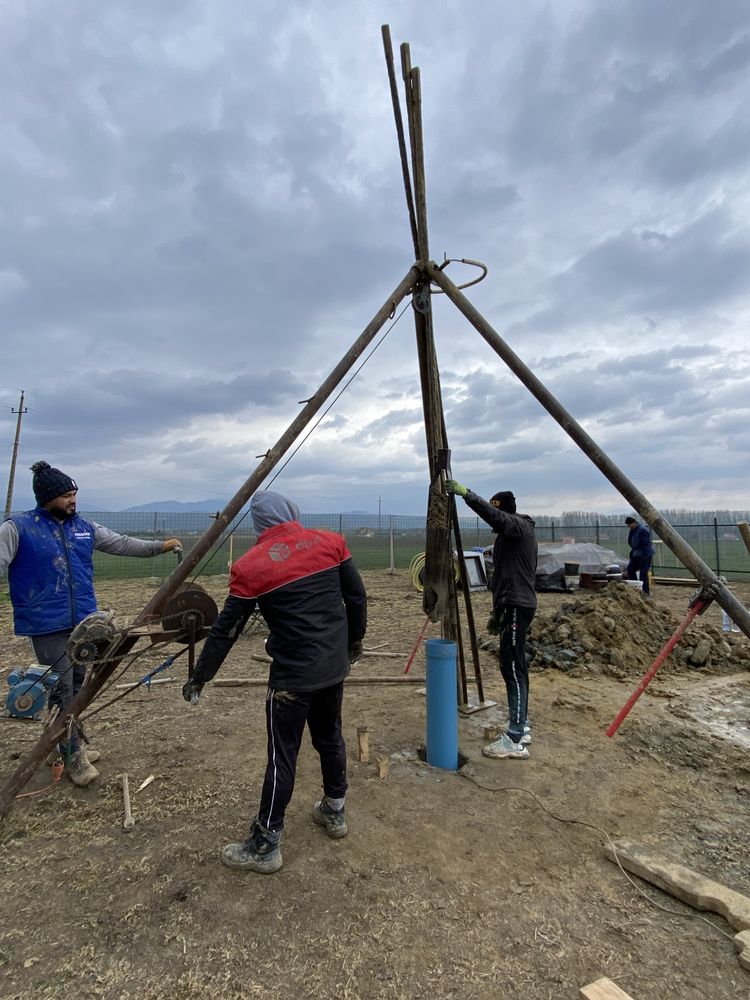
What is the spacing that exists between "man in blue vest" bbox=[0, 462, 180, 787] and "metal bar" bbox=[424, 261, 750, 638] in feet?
11.0

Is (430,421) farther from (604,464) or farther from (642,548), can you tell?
(642,548)

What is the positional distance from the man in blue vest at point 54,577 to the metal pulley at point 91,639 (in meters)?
0.25

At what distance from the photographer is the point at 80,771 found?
4.07 meters

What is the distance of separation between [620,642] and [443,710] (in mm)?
4338

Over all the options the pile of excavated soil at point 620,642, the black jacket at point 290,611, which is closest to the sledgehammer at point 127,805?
the black jacket at point 290,611

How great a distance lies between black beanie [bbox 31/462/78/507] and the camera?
3.83m

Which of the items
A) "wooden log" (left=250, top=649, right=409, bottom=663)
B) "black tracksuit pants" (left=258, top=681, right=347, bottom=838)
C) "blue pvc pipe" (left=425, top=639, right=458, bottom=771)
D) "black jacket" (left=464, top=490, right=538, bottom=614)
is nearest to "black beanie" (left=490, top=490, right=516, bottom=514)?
"black jacket" (left=464, top=490, right=538, bottom=614)

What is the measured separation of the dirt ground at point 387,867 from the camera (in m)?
→ 2.40

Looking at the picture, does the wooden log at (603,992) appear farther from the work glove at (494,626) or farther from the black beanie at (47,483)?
the black beanie at (47,483)

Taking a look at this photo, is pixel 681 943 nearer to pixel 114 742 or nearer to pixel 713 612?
pixel 114 742

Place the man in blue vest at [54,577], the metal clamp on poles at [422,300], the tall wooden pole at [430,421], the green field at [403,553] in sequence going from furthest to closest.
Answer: the green field at [403,553] → the metal clamp on poles at [422,300] → the tall wooden pole at [430,421] → the man in blue vest at [54,577]

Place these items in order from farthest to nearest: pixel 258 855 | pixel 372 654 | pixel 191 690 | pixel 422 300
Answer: pixel 372 654, pixel 422 300, pixel 191 690, pixel 258 855

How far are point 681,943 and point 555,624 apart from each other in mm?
5821

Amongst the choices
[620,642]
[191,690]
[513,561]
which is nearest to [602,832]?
[513,561]
